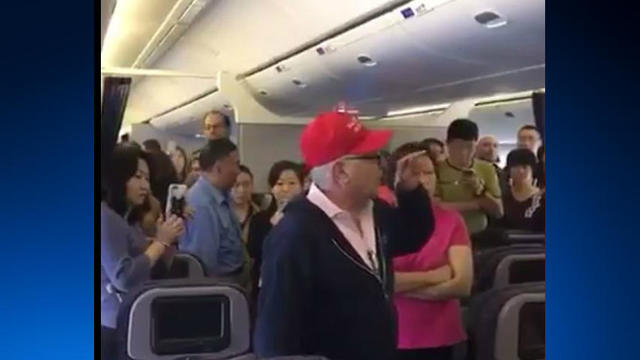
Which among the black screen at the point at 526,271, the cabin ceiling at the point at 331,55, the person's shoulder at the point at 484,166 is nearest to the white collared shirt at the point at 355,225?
the cabin ceiling at the point at 331,55

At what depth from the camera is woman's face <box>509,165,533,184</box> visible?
2.56 metres

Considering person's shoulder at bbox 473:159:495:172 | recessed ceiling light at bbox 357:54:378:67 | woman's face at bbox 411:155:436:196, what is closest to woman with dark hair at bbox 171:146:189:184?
recessed ceiling light at bbox 357:54:378:67

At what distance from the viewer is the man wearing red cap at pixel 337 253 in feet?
7.72

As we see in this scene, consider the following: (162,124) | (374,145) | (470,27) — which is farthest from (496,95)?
(162,124)

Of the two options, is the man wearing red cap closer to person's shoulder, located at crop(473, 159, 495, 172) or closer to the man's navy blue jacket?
the man's navy blue jacket

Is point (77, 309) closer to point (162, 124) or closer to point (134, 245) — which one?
point (134, 245)

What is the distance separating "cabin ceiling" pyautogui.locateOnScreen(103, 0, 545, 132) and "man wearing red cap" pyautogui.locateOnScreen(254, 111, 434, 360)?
0.38 ft

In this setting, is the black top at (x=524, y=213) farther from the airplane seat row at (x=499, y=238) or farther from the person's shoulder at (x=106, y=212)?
the person's shoulder at (x=106, y=212)

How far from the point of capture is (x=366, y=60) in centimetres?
238

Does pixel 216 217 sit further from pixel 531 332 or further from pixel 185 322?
pixel 531 332

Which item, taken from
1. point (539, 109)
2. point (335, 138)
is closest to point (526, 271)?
point (539, 109)

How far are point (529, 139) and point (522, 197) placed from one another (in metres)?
0.18

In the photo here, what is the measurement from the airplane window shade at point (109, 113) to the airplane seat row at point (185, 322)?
37 centimetres

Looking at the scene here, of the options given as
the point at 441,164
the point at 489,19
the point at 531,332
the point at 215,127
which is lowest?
the point at 531,332
